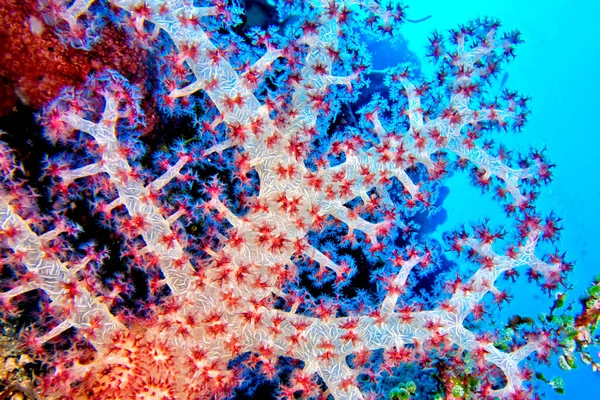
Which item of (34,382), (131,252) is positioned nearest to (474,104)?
(131,252)

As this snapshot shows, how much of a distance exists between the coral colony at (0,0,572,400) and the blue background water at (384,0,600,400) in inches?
111

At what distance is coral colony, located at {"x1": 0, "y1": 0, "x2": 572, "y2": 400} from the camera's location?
294cm

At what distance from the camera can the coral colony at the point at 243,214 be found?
9.64ft

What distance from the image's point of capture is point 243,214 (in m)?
3.56

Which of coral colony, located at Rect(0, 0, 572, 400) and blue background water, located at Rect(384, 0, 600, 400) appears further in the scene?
blue background water, located at Rect(384, 0, 600, 400)

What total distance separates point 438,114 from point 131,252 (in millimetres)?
3160

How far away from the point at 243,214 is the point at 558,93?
20.4ft

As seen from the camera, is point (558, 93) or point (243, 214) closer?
point (243, 214)

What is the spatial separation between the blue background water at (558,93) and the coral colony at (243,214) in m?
2.83

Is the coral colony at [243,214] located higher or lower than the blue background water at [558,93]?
lower

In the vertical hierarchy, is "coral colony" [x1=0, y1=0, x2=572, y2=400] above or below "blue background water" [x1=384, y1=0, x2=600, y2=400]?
below

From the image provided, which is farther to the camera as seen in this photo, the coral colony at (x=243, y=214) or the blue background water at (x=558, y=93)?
the blue background water at (x=558, y=93)

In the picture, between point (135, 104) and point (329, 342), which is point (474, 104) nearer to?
point (329, 342)

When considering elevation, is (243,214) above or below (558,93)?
below
